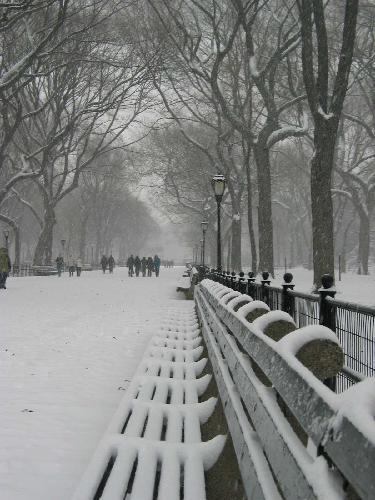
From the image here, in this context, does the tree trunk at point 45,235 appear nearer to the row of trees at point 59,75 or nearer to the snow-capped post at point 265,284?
Result: the row of trees at point 59,75

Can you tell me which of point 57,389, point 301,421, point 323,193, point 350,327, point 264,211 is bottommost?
point 57,389

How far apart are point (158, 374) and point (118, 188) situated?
5144 cm

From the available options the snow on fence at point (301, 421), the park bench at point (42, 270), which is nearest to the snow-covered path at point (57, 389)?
the snow on fence at point (301, 421)

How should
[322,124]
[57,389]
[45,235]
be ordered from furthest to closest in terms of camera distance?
[45,235] → [322,124] → [57,389]

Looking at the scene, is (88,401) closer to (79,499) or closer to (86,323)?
(79,499)

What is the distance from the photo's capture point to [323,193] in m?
13.2

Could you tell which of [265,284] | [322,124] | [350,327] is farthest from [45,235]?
[350,327]

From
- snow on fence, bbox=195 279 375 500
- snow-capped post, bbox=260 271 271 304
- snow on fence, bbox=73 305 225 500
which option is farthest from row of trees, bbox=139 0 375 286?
snow on fence, bbox=195 279 375 500

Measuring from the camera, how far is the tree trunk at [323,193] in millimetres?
13211

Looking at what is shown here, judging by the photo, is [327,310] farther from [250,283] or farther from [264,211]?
[264,211]

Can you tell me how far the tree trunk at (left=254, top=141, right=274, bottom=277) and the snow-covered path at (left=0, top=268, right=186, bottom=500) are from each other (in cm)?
862

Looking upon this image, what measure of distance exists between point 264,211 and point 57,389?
15308mm

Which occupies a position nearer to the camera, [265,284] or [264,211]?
[265,284]

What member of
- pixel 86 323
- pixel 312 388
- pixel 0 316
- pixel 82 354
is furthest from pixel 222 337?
pixel 0 316
